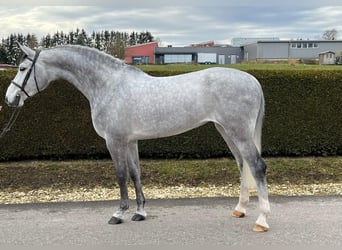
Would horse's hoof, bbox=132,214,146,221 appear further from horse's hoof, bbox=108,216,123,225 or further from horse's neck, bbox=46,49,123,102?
horse's neck, bbox=46,49,123,102

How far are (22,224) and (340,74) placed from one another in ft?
19.2

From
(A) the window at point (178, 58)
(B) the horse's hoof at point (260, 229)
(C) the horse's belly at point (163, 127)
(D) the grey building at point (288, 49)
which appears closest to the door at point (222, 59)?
(D) the grey building at point (288, 49)

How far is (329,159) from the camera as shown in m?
7.38

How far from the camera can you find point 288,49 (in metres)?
71.7

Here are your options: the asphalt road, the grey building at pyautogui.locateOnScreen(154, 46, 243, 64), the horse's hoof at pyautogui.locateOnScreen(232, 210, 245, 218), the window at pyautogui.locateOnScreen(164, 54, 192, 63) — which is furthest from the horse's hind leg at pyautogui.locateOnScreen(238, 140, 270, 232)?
the window at pyautogui.locateOnScreen(164, 54, 192, 63)

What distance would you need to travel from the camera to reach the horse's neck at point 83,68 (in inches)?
182

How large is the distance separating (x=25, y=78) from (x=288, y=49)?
71.5 meters

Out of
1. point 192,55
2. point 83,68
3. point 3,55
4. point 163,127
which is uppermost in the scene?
point 192,55

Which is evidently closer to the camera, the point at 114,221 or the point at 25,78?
the point at 25,78

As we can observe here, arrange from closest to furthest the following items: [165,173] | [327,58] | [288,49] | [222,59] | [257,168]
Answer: [257,168] < [165,173] < [327,58] < [222,59] < [288,49]

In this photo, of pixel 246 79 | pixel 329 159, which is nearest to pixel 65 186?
pixel 246 79

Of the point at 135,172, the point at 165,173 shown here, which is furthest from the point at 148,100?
the point at 165,173

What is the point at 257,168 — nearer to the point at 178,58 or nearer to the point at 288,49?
the point at 178,58

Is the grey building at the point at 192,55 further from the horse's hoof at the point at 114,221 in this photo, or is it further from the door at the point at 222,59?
the horse's hoof at the point at 114,221
